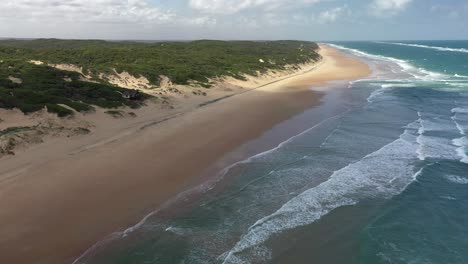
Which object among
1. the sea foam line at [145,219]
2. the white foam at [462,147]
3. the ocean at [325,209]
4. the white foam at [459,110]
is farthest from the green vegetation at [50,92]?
the white foam at [459,110]

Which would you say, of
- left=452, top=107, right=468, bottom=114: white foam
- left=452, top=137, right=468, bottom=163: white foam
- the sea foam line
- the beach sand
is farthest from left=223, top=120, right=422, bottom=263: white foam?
left=452, top=107, right=468, bottom=114: white foam

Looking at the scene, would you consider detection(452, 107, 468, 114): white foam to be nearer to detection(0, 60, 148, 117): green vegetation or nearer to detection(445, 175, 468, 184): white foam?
detection(445, 175, 468, 184): white foam

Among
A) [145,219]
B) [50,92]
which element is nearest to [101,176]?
[145,219]

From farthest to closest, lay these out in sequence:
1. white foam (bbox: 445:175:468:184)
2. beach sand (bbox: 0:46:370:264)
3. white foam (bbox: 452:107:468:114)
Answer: white foam (bbox: 452:107:468:114) < white foam (bbox: 445:175:468:184) < beach sand (bbox: 0:46:370:264)

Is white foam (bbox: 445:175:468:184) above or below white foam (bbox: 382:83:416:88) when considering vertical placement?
below

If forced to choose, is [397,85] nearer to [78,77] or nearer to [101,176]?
[78,77]

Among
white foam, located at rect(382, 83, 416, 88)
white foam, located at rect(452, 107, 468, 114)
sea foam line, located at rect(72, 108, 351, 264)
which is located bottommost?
sea foam line, located at rect(72, 108, 351, 264)

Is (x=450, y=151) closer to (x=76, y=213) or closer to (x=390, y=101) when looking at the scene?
(x=390, y=101)

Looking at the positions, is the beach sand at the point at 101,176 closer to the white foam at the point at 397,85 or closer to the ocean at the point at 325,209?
the ocean at the point at 325,209

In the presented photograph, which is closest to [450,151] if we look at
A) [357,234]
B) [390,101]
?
[357,234]
